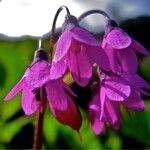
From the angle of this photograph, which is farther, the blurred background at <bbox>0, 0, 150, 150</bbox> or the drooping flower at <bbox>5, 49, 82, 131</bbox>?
the blurred background at <bbox>0, 0, 150, 150</bbox>

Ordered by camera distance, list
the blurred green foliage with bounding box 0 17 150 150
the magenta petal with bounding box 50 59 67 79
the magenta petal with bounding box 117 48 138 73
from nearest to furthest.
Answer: the magenta petal with bounding box 50 59 67 79
the magenta petal with bounding box 117 48 138 73
the blurred green foliage with bounding box 0 17 150 150

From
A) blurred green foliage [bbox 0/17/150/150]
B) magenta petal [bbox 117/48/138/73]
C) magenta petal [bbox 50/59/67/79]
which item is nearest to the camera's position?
magenta petal [bbox 50/59/67/79]

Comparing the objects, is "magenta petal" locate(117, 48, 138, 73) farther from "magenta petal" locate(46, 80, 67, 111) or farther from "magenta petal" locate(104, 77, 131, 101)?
"magenta petal" locate(46, 80, 67, 111)

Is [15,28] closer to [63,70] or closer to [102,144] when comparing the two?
[102,144]

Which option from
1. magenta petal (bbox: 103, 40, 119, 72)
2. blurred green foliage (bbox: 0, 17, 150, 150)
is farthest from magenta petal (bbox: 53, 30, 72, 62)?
blurred green foliage (bbox: 0, 17, 150, 150)

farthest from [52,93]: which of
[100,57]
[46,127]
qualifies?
[46,127]

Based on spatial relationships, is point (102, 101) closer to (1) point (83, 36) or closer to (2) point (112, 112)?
(2) point (112, 112)
